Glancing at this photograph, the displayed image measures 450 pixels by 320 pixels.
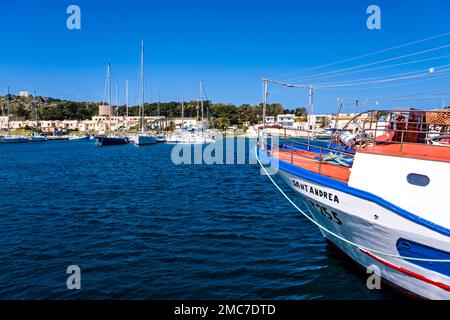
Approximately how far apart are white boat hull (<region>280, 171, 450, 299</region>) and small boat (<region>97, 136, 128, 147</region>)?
8271 cm

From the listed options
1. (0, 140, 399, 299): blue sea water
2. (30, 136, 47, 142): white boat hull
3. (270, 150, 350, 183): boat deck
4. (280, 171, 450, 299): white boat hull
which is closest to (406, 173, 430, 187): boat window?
(280, 171, 450, 299): white boat hull

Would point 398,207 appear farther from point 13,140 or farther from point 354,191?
point 13,140

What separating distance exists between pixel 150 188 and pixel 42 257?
1428 centimetres

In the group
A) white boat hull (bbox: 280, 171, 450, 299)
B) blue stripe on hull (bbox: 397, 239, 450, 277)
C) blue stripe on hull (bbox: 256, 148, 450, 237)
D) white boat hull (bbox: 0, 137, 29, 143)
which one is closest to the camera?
blue stripe on hull (bbox: 256, 148, 450, 237)

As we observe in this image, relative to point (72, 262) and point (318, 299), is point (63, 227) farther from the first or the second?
point (318, 299)

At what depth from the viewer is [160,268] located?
1201 cm

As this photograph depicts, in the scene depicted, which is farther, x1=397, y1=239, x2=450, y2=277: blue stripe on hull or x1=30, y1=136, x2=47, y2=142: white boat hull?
x1=30, y1=136, x2=47, y2=142: white boat hull

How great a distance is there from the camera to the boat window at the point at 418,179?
27.5 feet

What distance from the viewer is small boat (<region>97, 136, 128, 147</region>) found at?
87900 millimetres

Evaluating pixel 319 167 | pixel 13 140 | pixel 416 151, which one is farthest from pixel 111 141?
pixel 416 151

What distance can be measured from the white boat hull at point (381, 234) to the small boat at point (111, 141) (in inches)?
3256

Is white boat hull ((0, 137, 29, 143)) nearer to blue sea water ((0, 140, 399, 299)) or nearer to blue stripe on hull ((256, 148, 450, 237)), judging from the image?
blue sea water ((0, 140, 399, 299))

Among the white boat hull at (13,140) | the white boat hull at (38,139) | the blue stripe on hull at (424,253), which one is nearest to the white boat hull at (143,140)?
the white boat hull at (13,140)

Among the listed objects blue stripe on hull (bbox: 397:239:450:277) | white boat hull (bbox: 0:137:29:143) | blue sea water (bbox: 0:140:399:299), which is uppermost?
blue stripe on hull (bbox: 397:239:450:277)
